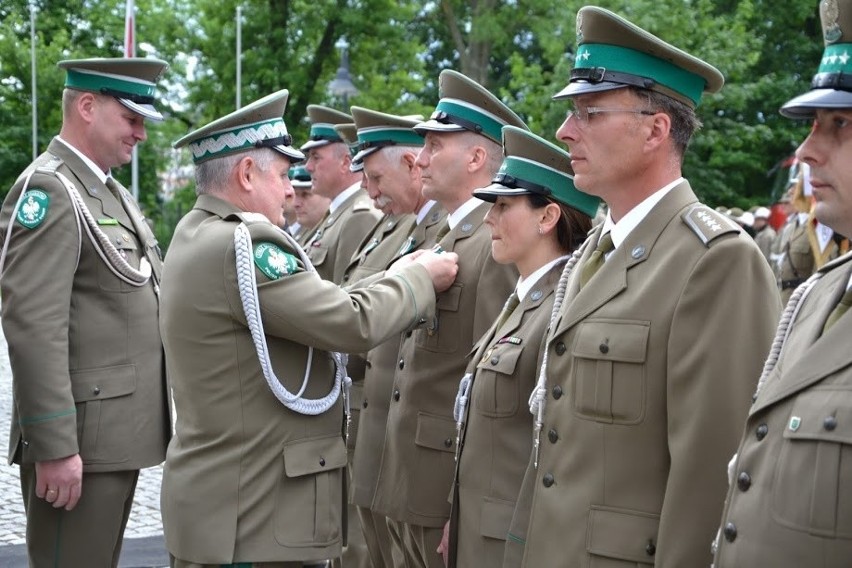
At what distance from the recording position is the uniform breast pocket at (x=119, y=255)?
441cm

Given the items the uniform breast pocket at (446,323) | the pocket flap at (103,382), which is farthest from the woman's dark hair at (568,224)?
the pocket flap at (103,382)

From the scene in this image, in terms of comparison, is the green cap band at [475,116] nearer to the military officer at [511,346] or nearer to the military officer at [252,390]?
the military officer at [511,346]

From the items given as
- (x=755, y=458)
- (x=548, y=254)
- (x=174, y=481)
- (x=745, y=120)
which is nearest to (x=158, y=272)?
(x=174, y=481)

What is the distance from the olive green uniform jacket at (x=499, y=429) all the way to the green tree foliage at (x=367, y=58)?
18.6m

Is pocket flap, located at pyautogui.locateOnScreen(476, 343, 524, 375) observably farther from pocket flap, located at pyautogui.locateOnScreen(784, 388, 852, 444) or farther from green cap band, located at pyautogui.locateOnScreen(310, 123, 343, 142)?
green cap band, located at pyautogui.locateOnScreen(310, 123, 343, 142)

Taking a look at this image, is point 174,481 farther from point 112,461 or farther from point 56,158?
point 56,158

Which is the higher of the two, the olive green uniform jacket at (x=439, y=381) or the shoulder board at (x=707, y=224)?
the shoulder board at (x=707, y=224)

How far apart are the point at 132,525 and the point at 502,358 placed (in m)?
3.82

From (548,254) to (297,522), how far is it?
1.19 meters

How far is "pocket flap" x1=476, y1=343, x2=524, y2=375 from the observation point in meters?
3.52

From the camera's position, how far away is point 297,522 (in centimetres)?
360

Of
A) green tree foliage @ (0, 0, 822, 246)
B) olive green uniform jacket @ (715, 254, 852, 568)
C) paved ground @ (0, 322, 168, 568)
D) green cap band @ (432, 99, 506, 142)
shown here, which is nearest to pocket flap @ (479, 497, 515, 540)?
olive green uniform jacket @ (715, 254, 852, 568)

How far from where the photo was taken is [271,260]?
11.7 feet

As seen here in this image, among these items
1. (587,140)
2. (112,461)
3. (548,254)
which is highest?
(587,140)
